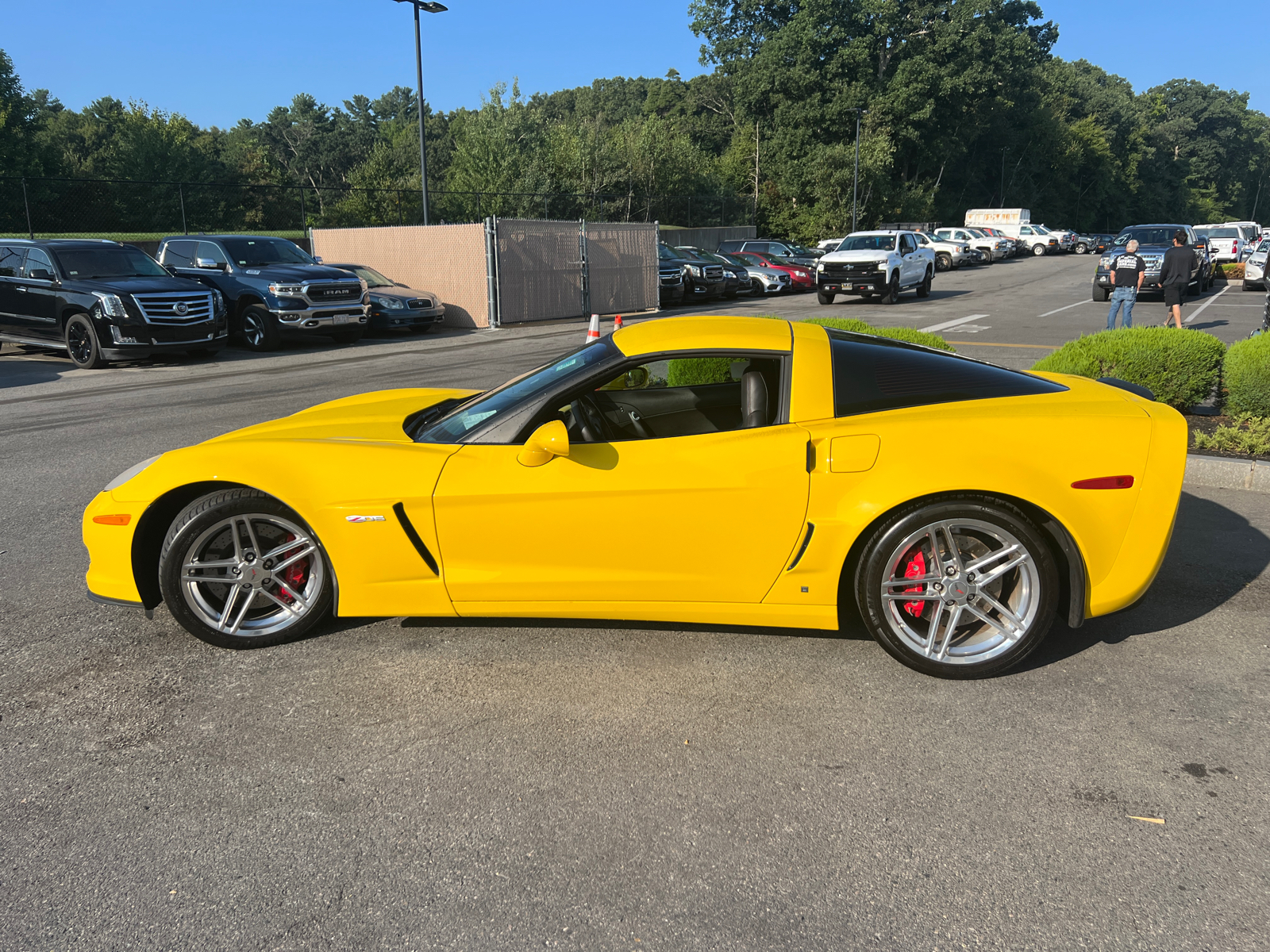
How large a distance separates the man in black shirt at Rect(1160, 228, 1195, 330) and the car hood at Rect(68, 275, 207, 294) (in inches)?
624

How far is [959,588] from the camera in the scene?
3.65 metres

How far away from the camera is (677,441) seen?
3736mm

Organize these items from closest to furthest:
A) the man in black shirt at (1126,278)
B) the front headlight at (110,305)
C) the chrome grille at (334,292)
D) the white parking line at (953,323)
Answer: the front headlight at (110,305) → the man in black shirt at (1126,278) → the chrome grille at (334,292) → the white parking line at (953,323)

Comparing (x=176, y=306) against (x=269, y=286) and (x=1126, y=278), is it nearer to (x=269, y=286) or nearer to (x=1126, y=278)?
(x=269, y=286)

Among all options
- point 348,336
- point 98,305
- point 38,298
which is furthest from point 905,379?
point 348,336

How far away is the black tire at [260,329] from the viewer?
16.2 m

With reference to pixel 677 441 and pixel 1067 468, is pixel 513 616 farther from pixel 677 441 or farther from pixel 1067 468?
pixel 1067 468

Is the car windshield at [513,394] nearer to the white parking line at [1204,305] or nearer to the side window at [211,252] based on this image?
the side window at [211,252]

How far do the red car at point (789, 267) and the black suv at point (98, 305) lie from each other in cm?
1954

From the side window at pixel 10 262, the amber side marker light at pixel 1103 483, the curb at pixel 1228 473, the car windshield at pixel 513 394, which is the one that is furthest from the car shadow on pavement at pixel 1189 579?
the side window at pixel 10 262

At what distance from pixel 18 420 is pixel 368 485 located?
329 inches

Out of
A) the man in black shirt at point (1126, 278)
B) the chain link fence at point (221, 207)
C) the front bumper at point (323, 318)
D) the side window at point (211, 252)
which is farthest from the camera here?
the chain link fence at point (221, 207)

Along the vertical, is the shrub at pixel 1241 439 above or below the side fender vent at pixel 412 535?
below

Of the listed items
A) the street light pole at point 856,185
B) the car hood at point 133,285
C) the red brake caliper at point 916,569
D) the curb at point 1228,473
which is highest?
the street light pole at point 856,185
